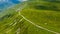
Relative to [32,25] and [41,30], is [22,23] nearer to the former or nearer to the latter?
[32,25]

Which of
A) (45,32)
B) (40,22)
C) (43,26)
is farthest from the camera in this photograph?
(40,22)

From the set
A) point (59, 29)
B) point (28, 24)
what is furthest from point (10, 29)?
point (59, 29)

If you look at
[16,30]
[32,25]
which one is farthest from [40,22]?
[16,30]

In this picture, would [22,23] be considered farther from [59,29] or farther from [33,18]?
[59,29]

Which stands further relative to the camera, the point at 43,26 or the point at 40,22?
the point at 40,22

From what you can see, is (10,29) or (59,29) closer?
(59,29)

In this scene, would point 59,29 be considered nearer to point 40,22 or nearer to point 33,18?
point 40,22

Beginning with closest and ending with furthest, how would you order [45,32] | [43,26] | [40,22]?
[45,32]
[43,26]
[40,22]
